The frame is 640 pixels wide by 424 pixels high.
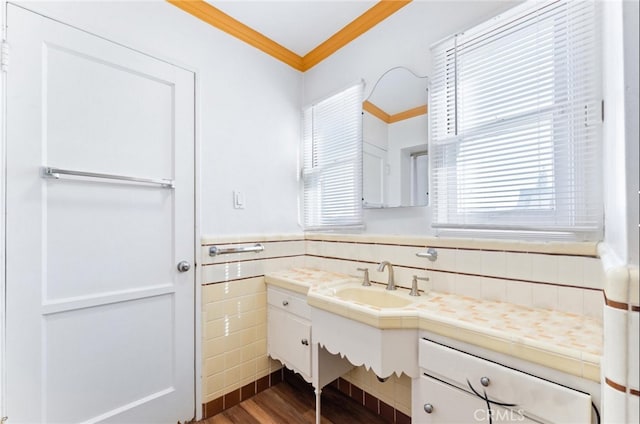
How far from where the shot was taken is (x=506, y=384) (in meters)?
0.95

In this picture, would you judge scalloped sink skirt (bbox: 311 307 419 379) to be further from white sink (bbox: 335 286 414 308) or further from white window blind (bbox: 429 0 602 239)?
white window blind (bbox: 429 0 602 239)

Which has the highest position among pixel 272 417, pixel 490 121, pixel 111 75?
pixel 111 75

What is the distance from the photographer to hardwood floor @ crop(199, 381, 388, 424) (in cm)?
174

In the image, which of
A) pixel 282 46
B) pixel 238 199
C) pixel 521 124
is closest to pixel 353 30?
pixel 282 46

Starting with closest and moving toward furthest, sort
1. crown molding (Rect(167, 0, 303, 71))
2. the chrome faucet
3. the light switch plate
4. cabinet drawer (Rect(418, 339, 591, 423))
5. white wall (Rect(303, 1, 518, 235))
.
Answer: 1. cabinet drawer (Rect(418, 339, 591, 423))
2. white wall (Rect(303, 1, 518, 235))
3. the chrome faucet
4. crown molding (Rect(167, 0, 303, 71))
5. the light switch plate

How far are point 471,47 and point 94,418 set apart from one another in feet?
8.70

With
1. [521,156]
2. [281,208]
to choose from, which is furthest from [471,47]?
[281,208]

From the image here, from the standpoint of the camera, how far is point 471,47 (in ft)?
4.83

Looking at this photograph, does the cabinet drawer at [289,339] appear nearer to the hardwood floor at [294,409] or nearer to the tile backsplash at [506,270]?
the hardwood floor at [294,409]

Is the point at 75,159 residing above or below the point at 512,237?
above

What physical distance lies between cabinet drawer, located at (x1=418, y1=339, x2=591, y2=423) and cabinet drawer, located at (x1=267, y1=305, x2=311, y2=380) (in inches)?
29.6

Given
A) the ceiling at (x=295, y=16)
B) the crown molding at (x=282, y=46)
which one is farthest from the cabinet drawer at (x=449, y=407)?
the ceiling at (x=295, y=16)

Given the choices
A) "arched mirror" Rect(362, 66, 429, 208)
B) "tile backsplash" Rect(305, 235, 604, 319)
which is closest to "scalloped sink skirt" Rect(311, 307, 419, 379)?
"tile backsplash" Rect(305, 235, 604, 319)

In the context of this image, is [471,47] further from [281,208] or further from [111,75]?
[111,75]
